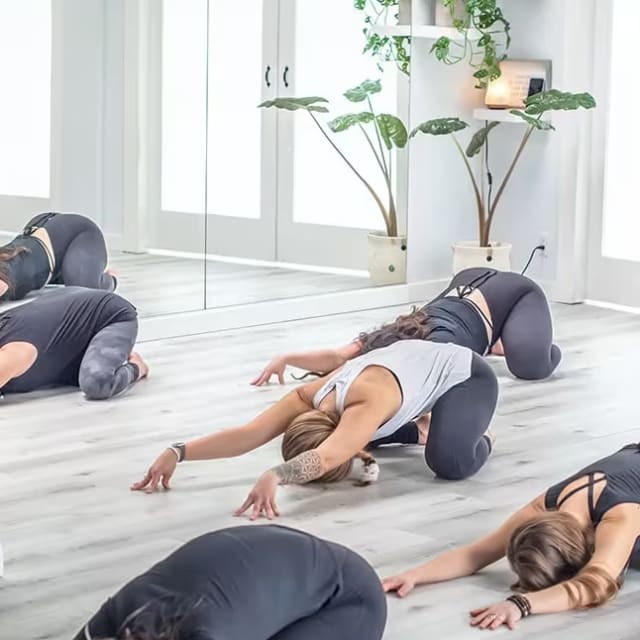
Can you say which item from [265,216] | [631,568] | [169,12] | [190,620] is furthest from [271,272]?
[190,620]

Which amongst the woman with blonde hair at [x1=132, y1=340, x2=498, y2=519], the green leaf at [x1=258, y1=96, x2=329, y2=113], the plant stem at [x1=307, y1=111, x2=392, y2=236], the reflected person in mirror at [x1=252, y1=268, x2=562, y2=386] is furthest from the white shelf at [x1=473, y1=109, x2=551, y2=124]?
the woman with blonde hair at [x1=132, y1=340, x2=498, y2=519]

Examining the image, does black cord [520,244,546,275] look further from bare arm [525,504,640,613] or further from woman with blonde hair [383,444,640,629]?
bare arm [525,504,640,613]

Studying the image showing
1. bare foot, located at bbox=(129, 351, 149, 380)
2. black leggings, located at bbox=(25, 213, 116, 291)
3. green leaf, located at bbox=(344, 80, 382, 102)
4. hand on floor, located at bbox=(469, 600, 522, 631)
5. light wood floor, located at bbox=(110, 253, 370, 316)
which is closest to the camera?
hand on floor, located at bbox=(469, 600, 522, 631)

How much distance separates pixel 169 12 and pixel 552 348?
2104 mm

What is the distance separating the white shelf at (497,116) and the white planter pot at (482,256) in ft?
2.00

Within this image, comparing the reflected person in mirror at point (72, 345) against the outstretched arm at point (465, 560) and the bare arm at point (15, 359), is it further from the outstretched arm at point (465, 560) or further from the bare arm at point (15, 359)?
the outstretched arm at point (465, 560)

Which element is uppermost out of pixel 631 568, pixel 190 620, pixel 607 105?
pixel 607 105

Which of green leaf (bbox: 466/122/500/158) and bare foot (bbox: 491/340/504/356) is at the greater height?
green leaf (bbox: 466/122/500/158)

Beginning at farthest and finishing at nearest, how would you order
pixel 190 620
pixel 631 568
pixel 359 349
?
pixel 359 349, pixel 631 568, pixel 190 620

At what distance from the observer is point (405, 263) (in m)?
7.25

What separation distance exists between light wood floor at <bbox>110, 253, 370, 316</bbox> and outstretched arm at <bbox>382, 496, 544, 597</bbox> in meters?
3.02

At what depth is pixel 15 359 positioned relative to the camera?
5031 mm

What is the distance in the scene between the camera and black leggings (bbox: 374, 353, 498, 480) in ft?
13.3

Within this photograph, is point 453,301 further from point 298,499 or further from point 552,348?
point 298,499
